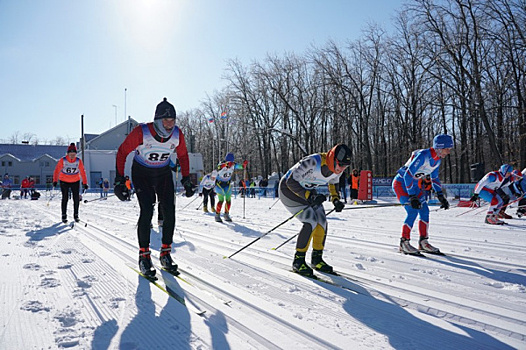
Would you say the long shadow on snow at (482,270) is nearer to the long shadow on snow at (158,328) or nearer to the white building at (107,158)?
the long shadow on snow at (158,328)

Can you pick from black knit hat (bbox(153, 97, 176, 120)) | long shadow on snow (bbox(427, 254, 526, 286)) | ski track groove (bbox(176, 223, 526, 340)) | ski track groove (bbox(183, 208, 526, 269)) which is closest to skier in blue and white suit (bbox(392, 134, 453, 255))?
long shadow on snow (bbox(427, 254, 526, 286))

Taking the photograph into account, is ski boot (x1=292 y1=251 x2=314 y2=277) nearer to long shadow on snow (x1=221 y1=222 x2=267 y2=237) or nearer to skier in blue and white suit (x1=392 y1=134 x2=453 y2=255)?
skier in blue and white suit (x1=392 y1=134 x2=453 y2=255)

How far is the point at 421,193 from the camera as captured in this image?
5770mm

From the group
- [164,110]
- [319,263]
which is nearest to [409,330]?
[319,263]

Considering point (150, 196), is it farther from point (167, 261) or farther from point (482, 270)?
point (482, 270)

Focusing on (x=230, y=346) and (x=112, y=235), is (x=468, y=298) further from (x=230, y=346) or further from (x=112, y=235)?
(x=112, y=235)

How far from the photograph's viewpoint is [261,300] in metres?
3.47

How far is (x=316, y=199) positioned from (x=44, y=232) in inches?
258

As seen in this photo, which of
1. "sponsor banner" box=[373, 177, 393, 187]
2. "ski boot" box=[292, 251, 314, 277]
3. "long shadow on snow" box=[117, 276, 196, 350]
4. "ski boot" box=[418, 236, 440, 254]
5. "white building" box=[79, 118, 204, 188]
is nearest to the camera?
"long shadow on snow" box=[117, 276, 196, 350]

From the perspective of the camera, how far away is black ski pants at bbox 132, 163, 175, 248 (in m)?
4.55

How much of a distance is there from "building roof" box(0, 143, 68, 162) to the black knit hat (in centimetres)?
6466

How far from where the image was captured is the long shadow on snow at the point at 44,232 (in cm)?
713

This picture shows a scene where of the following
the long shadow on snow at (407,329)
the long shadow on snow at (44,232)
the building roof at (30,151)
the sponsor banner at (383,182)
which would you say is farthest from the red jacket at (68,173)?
the building roof at (30,151)

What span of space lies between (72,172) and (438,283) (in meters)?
9.28
